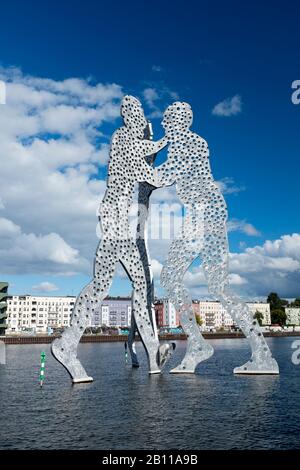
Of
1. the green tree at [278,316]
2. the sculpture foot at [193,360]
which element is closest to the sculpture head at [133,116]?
the sculpture foot at [193,360]

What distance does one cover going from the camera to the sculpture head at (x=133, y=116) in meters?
20.6

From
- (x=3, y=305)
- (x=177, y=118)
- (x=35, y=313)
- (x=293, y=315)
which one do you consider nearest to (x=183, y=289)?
(x=177, y=118)

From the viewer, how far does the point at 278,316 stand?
380 feet

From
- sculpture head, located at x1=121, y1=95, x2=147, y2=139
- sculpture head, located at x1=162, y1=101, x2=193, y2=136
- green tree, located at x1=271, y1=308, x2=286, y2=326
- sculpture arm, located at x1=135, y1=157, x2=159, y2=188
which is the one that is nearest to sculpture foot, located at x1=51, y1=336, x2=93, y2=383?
sculpture arm, located at x1=135, y1=157, x2=159, y2=188

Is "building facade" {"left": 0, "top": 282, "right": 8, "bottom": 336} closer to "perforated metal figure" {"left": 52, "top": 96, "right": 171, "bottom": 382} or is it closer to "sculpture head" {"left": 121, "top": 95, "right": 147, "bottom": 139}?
"perforated metal figure" {"left": 52, "top": 96, "right": 171, "bottom": 382}

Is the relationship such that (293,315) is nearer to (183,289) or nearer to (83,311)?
(183,289)

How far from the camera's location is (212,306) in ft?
433

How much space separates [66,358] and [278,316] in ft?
339

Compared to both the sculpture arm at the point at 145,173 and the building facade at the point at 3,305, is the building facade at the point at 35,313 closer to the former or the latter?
the building facade at the point at 3,305

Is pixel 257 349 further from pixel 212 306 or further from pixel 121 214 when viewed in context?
pixel 212 306

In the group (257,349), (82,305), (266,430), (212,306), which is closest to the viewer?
(266,430)

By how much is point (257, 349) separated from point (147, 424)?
354 inches
